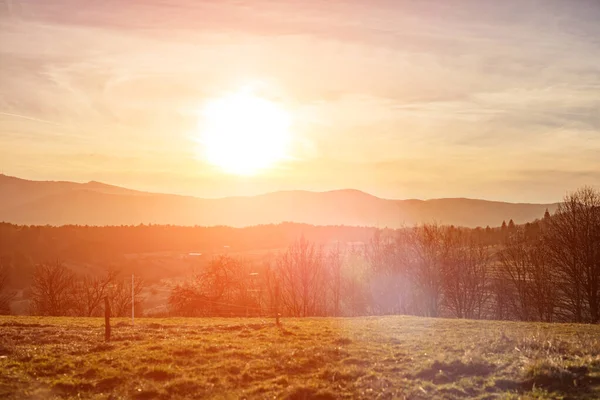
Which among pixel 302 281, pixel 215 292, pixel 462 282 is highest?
pixel 302 281

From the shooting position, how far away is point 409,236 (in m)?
99.8

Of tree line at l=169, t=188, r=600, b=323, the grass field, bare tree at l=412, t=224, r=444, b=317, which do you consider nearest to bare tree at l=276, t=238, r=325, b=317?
tree line at l=169, t=188, r=600, b=323

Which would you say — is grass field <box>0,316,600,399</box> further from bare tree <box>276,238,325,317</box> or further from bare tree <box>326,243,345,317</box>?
bare tree <box>326,243,345,317</box>

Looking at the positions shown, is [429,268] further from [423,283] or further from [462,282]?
[462,282]

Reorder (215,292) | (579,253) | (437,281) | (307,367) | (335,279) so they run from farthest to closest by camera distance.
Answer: (335,279) → (215,292) → (437,281) → (579,253) → (307,367)

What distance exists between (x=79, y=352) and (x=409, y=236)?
80.9 m

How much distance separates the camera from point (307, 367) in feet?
69.9

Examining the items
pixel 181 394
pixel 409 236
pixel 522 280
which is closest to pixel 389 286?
pixel 409 236

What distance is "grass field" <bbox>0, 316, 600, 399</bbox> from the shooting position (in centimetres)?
1791

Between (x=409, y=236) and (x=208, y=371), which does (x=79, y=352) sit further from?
(x=409, y=236)

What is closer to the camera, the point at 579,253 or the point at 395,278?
the point at 579,253

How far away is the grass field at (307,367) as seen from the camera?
58.7 ft

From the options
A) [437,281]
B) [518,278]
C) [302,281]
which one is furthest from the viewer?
[302,281]

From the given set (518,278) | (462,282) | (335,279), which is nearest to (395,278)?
(462,282)
